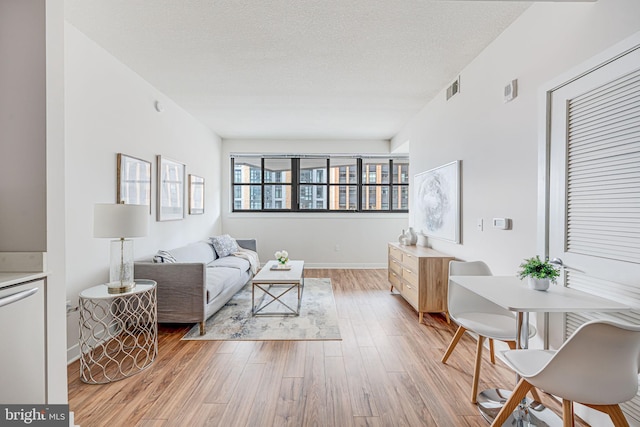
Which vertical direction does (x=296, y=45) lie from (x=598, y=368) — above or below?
above

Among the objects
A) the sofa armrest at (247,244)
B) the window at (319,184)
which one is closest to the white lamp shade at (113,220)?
the sofa armrest at (247,244)

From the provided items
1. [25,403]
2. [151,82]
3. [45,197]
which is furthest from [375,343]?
[151,82]

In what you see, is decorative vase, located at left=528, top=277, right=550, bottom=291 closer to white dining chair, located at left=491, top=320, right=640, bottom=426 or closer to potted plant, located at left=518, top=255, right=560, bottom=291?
potted plant, located at left=518, top=255, right=560, bottom=291

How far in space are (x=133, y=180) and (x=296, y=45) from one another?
7.35 ft

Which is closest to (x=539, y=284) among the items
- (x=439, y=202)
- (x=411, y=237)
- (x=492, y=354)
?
(x=492, y=354)

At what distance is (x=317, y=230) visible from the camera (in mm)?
6426

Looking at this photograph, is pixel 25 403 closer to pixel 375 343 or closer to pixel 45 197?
pixel 45 197

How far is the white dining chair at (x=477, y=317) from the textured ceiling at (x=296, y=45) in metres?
1.97

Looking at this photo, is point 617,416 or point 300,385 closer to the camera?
point 617,416

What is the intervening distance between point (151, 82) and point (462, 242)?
13.1 ft

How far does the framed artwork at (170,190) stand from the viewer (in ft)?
12.7

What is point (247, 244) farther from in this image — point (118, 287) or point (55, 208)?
point (55, 208)

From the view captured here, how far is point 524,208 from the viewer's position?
7.55 feet

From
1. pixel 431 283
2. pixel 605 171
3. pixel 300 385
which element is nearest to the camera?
pixel 605 171
